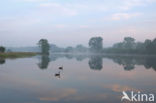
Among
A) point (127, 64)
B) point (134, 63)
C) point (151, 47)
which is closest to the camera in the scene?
point (127, 64)

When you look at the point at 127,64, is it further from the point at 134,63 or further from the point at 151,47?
the point at 151,47

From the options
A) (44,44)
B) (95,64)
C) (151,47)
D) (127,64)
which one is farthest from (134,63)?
(44,44)

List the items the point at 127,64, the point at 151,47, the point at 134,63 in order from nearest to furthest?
the point at 127,64 → the point at 134,63 → the point at 151,47

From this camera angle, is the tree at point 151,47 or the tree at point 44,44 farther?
the tree at point 44,44

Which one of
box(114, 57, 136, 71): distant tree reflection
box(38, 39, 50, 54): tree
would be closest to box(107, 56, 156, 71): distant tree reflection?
box(114, 57, 136, 71): distant tree reflection

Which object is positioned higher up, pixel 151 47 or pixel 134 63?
pixel 151 47

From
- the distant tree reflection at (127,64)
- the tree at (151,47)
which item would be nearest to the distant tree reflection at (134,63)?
the distant tree reflection at (127,64)

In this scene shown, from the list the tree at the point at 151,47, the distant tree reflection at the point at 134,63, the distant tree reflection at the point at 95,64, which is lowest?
the distant tree reflection at the point at 134,63

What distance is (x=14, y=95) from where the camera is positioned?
17.7m

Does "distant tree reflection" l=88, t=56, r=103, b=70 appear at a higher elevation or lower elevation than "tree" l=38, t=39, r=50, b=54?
lower

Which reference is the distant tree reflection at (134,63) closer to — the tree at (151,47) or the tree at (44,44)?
the tree at (151,47)

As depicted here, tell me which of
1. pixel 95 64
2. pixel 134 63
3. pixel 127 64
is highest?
pixel 95 64

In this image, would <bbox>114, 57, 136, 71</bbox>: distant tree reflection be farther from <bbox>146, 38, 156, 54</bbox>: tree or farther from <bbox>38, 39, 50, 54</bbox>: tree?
<bbox>38, 39, 50, 54</bbox>: tree

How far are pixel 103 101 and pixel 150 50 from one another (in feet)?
401
